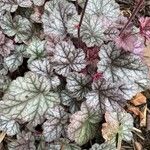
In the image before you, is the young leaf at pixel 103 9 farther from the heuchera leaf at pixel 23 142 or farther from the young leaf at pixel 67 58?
the heuchera leaf at pixel 23 142

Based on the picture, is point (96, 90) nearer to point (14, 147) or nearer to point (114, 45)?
point (114, 45)

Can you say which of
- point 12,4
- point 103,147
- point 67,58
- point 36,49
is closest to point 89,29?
point 67,58

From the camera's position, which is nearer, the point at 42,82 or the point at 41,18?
the point at 42,82

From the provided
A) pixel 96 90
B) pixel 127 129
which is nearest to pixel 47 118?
pixel 96 90

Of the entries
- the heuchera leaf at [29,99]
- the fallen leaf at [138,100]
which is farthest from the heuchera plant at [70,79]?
the fallen leaf at [138,100]

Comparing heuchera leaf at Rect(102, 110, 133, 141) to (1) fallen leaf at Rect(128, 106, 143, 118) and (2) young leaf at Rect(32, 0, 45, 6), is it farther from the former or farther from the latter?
(2) young leaf at Rect(32, 0, 45, 6)
